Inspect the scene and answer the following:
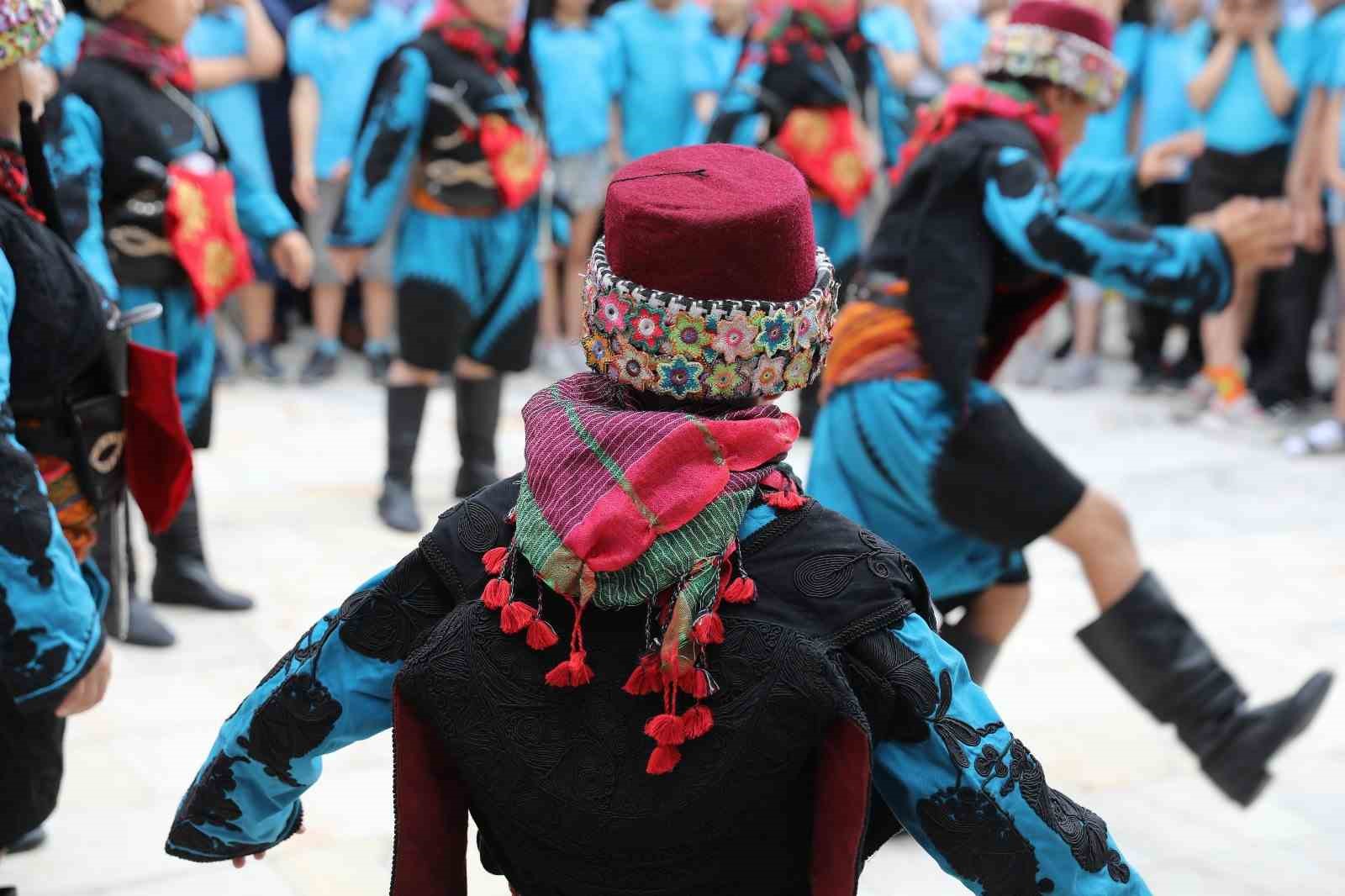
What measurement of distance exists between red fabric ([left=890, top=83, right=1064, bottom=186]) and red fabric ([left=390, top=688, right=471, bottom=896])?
1.95 meters

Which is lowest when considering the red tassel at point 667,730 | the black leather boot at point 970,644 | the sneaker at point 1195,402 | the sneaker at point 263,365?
the sneaker at point 263,365

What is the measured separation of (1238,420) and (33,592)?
5.61 metres

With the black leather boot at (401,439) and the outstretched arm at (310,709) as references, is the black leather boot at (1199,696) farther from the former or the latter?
the black leather boot at (401,439)

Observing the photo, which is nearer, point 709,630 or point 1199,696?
point 709,630

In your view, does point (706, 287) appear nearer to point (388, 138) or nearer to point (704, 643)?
point (704, 643)

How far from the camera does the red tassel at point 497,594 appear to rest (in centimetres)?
148

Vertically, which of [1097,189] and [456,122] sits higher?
[1097,189]

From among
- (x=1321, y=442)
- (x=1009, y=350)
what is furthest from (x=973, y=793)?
(x=1321, y=442)

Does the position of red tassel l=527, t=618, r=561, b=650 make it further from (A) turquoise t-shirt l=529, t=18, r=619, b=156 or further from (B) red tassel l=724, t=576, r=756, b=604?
(A) turquoise t-shirt l=529, t=18, r=619, b=156

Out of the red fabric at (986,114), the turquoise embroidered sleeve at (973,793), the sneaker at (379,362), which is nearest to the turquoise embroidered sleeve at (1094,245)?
the red fabric at (986,114)

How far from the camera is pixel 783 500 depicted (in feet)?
4.98

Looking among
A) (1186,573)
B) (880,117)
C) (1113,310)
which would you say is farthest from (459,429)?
(1113,310)

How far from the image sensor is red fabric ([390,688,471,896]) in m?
1.55

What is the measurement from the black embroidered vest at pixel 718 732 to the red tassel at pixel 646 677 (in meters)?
0.03
